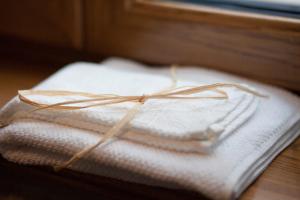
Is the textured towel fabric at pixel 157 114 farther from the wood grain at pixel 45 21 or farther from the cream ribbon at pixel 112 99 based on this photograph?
the wood grain at pixel 45 21

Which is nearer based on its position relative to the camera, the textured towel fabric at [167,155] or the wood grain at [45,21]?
the textured towel fabric at [167,155]

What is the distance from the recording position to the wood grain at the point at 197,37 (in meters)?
0.66

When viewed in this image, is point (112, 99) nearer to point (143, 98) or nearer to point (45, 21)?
point (143, 98)

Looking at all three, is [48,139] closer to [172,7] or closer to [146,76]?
[146,76]

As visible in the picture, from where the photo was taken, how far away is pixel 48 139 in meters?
0.53

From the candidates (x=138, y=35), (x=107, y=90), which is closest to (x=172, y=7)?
(x=138, y=35)

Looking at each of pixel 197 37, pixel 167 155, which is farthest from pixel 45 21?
pixel 167 155

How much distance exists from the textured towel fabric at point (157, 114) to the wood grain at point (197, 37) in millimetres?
98

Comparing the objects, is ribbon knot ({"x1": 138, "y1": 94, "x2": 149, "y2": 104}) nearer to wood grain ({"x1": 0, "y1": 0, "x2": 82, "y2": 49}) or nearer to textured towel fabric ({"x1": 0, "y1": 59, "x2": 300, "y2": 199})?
textured towel fabric ({"x1": 0, "y1": 59, "x2": 300, "y2": 199})

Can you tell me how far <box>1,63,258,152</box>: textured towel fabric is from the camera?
50cm

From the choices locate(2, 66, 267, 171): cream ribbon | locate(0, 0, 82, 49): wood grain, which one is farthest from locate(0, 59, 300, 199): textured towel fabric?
locate(0, 0, 82, 49): wood grain

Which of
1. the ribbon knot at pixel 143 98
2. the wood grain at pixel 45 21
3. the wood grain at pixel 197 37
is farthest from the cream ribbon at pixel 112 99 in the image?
the wood grain at pixel 45 21

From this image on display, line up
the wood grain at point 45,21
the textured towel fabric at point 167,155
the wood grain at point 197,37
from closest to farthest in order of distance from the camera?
the textured towel fabric at point 167,155, the wood grain at point 197,37, the wood grain at point 45,21

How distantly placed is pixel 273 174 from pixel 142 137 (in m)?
0.17
